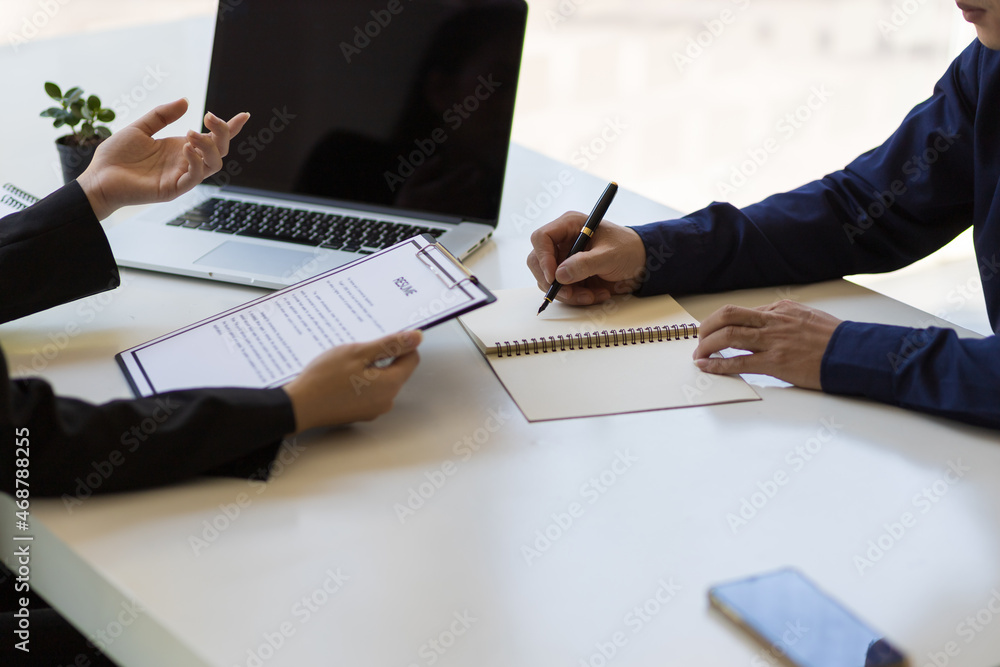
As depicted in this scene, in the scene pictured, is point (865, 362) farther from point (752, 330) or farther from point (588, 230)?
point (588, 230)

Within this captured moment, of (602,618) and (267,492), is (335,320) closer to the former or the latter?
(267,492)

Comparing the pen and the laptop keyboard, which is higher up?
the laptop keyboard

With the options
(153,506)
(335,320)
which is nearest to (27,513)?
(153,506)

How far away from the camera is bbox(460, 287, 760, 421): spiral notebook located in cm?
95

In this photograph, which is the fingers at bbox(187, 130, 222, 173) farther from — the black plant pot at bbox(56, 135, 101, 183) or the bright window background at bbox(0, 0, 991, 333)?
the bright window background at bbox(0, 0, 991, 333)

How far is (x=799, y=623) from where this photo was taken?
0.67 meters

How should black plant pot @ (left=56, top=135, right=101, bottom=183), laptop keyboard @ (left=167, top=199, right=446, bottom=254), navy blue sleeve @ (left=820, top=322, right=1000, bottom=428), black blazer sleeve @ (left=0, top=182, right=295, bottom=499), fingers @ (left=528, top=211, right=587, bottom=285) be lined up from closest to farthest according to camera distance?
black blazer sleeve @ (left=0, top=182, right=295, bottom=499) → navy blue sleeve @ (left=820, top=322, right=1000, bottom=428) → fingers @ (left=528, top=211, right=587, bottom=285) → laptop keyboard @ (left=167, top=199, right=446, bottom=254) → black plant pot @ (left=56, top=135, right=101, bottom=183)

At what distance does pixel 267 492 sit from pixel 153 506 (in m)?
0.09

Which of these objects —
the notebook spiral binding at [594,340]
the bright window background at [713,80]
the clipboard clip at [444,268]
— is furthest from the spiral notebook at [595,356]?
the bright window background at [713,80]

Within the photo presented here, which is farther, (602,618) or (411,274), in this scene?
(411,274)

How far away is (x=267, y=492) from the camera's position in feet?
2.68

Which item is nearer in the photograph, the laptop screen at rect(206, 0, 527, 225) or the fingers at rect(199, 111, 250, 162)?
the fingers at rect(199, 111, 250, 162)

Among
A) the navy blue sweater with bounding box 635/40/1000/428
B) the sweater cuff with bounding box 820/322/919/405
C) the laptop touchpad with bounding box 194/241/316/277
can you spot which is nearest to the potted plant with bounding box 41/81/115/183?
the laptop touchpad with bounding box 194/241/316/277

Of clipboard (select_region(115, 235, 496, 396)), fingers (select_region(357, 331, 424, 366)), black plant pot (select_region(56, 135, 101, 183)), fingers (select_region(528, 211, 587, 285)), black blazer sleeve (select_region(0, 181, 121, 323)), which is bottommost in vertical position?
fingers (select_region(528, 211, 587, 285))
